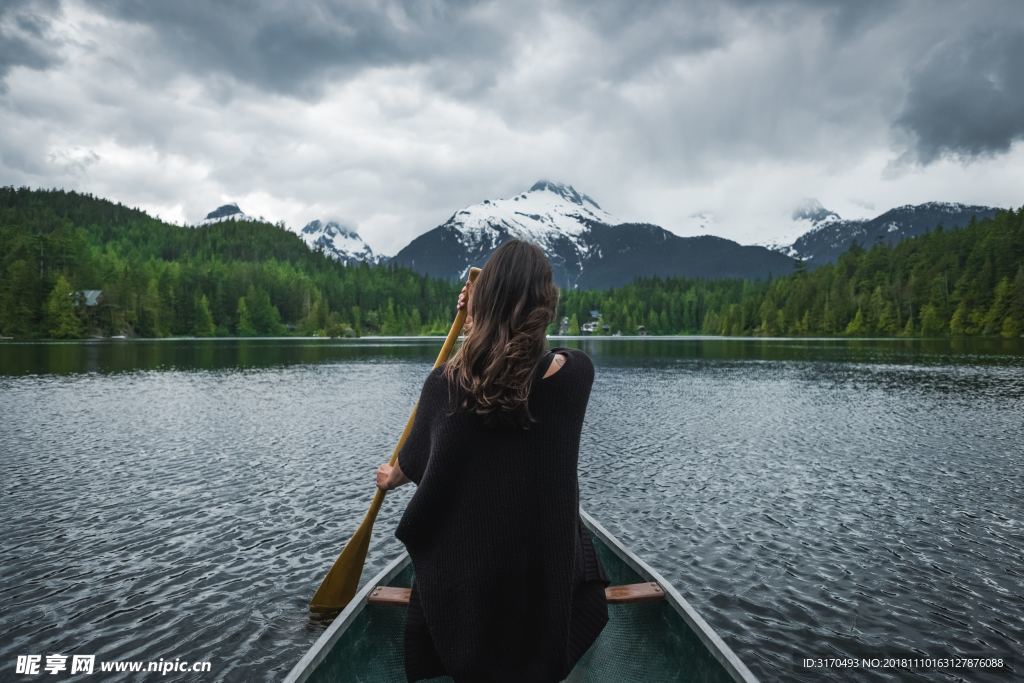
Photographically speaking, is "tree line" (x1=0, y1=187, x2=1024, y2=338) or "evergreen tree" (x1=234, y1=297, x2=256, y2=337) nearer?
"tree line" (x1=0, y1=187, x2=1024, y2=338)

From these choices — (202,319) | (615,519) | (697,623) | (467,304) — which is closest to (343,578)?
(697,623)

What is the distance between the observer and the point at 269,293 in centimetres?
19938

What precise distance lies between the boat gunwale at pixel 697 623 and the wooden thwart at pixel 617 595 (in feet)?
0.39

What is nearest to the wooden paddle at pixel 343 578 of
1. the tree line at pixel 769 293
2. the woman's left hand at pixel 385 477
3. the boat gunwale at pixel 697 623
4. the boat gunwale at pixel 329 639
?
the boat gunwale at pixel 329 639

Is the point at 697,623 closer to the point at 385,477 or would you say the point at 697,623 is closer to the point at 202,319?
the point at 385,477

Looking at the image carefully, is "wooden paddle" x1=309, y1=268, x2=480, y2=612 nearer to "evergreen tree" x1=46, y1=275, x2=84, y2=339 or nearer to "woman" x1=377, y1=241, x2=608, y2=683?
"woman" x1=377, y1=241, x2=608, y2=683

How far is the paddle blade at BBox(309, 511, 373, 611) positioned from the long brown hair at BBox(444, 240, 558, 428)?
6.43 metres

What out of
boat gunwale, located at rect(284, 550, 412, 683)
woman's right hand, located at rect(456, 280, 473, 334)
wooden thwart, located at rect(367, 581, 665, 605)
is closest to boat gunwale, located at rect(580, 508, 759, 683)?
wooden thwart, located at rect(367, 581, 665, 605)

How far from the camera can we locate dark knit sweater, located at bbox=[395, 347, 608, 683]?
11.1ft

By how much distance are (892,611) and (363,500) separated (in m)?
12.7

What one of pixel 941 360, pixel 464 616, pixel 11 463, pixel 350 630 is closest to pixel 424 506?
pixel 464 616

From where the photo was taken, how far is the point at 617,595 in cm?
616

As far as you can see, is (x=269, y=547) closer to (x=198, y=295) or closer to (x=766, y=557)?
(x=766, y=557)

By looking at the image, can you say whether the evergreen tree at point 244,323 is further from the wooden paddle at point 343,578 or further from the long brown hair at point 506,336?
the long brown hair at point 506,336
